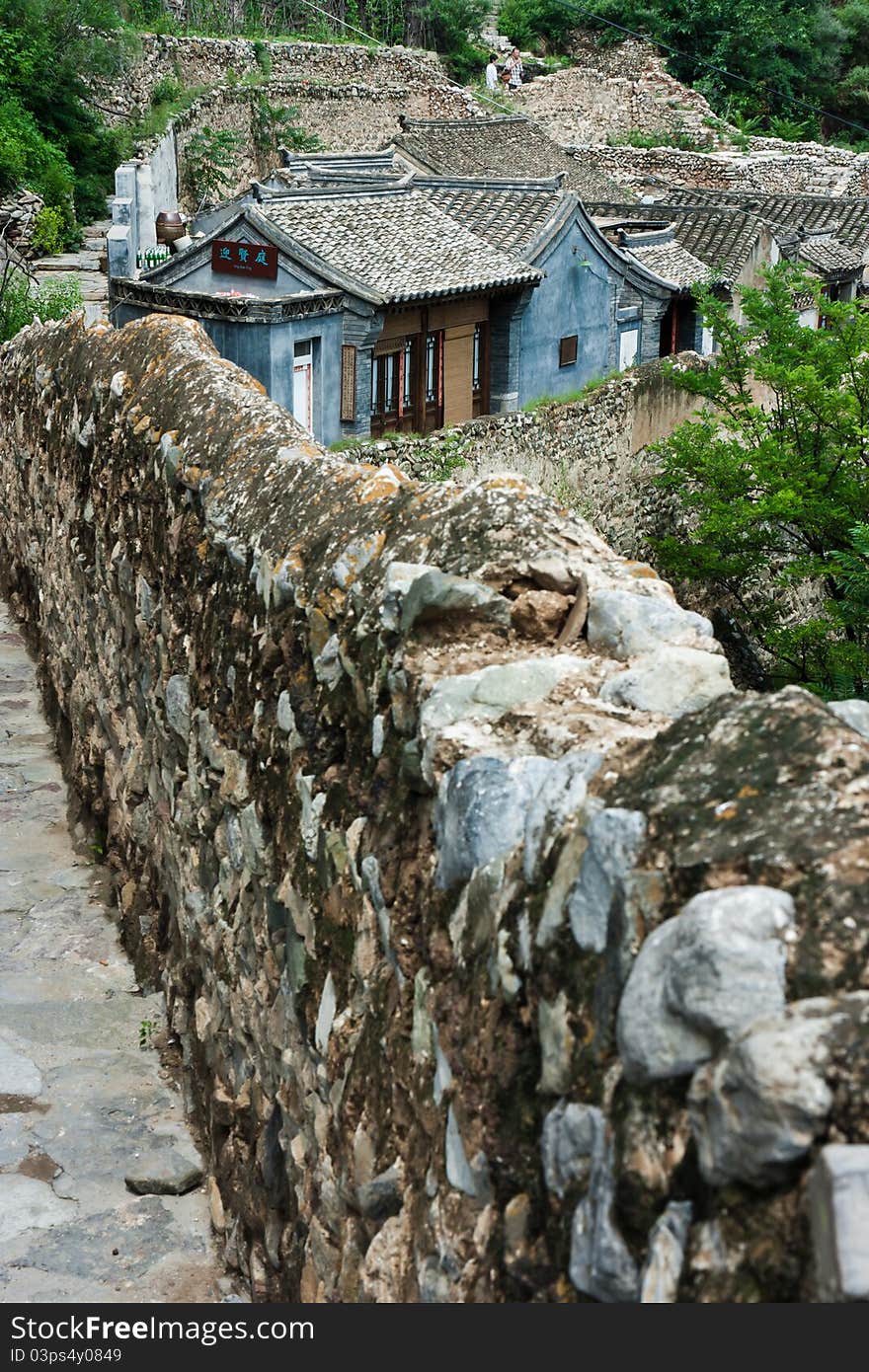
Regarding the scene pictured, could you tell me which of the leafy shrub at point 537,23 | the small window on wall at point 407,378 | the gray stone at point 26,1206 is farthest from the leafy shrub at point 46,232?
the leafy shrub at point 537,23

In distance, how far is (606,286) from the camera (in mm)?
22844

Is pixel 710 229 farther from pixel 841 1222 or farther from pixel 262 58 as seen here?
pixel 841 1222

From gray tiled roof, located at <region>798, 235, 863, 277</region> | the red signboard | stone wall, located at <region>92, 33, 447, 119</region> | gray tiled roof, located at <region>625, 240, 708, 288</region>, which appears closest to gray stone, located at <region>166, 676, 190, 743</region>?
the red signboard

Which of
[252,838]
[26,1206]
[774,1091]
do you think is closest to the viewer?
[774,1091]

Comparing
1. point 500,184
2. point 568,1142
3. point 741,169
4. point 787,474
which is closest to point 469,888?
point 568,1142

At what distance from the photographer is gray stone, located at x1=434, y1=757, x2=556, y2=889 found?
262 cm

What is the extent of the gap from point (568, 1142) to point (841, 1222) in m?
0.67

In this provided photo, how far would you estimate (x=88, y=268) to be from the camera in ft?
67.6

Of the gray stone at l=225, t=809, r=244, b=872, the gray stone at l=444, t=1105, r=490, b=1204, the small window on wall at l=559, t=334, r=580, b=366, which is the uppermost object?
the gray stone at l=444, t=1105, r=490, b=1204

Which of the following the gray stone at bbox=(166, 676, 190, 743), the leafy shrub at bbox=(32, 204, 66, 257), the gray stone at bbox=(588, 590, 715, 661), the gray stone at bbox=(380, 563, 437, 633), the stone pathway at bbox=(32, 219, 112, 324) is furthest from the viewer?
the leafy shrub at bbox=(32, 204, 66, 257)

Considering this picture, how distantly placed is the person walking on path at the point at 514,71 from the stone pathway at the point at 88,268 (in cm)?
2527

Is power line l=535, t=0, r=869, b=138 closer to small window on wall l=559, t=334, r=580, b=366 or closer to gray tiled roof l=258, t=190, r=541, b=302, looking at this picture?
small window on wall l=559, t=334, r=580, b=366

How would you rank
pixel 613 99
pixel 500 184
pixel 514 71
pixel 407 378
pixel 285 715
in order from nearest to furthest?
pixel 285 715 < pixel 407 378 < pixel 500 184 < pixel 613 99 < pixel 514 71

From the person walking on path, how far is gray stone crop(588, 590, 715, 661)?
45297 mm
